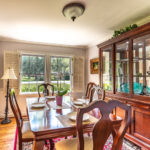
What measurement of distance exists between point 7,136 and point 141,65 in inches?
115

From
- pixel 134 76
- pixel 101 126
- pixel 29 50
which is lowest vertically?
pixel 101 126

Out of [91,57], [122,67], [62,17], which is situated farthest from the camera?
[91,57]

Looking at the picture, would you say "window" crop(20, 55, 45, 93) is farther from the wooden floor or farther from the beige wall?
the beige wall

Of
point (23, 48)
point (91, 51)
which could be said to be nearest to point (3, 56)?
point (23, 48)

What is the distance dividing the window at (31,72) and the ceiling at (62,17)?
903 mm

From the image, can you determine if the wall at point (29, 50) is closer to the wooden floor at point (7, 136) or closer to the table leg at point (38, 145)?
the wooden floor at point (7, 136)

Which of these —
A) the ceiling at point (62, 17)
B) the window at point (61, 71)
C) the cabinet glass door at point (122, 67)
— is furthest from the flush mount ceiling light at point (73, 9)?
the window at point (61, 71)

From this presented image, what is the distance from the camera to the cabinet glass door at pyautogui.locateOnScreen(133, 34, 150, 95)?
2.13 meters

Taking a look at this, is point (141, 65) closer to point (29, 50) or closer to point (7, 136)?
point (7, 136)

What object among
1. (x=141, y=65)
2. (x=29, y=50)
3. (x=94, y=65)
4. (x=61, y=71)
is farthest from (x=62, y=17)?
(x=61, y=71)

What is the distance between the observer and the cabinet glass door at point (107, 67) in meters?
2.86

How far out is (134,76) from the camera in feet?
7.44

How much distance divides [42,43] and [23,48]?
0.61 meters

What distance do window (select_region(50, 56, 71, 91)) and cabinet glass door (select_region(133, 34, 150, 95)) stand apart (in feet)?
8.60
